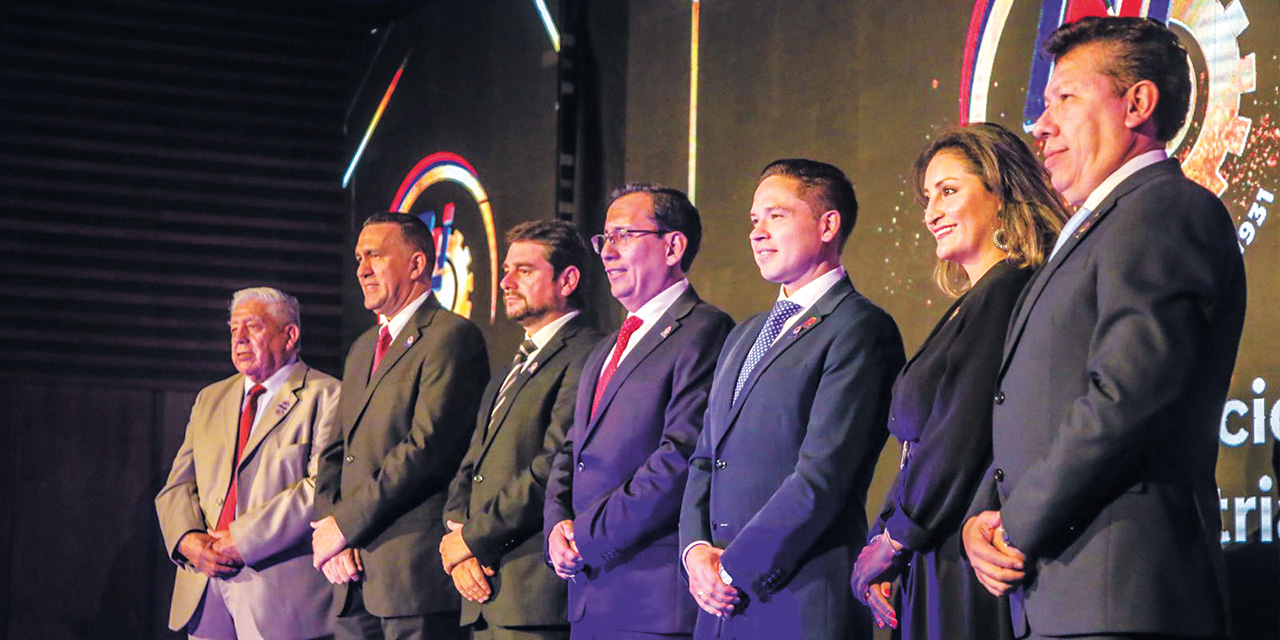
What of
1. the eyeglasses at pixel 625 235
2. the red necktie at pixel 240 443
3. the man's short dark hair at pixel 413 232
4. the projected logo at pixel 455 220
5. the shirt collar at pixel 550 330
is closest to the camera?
the eyeglasses at pixel 625 235

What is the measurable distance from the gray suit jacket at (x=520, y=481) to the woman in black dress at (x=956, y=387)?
1355mm

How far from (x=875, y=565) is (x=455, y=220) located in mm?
4357

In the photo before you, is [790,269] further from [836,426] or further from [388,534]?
[388,534]

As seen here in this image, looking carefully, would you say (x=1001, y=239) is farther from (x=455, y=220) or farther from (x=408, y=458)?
(x=455, y=220)

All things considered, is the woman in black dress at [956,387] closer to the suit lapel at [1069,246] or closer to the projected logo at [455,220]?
the suit lapel at [1069,246]

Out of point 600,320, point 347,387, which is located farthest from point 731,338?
point 600,320

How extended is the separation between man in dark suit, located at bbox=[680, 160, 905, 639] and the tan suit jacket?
2418 millimetres

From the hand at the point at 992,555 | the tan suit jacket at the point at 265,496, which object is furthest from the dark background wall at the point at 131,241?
the hand at the point at 992,555

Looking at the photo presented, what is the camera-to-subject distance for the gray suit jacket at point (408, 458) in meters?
4.88

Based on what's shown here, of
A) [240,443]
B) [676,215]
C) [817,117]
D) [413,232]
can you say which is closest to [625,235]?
[676,215]

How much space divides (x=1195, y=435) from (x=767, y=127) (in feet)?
10.3

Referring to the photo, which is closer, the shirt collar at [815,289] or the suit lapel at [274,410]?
the shirt collar at [815,289]

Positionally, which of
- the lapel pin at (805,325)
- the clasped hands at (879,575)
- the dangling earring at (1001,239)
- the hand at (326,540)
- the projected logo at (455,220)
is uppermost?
the projected logo at (455,220)

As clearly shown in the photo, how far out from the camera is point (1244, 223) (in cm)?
369
